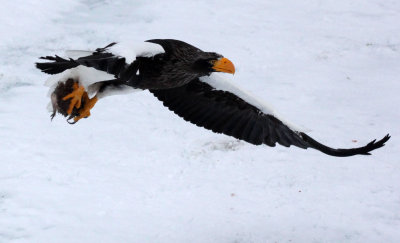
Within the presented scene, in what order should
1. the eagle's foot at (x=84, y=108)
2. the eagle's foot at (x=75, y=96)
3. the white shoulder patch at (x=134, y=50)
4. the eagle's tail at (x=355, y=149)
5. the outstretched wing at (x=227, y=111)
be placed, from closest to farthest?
the white shoulder patch at (x=134, y=50), the eagle's tail at (x=355, y=149), the eagle's foot at (x=75, y=96), the eagle's foot at (x=84, y=108), the outstretched wing at (x=227, y=111)

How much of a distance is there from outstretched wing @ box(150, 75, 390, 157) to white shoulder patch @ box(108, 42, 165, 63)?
859 millimetres

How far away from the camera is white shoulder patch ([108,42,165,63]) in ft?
13.2

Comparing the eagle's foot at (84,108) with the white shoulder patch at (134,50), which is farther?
the eagle's foot at (84,108)

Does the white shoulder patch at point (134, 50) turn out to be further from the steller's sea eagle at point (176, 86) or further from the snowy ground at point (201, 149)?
the snowy ground at point (201, 149)

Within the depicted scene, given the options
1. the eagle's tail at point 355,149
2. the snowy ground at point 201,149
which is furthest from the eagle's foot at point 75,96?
the eagle's tail at point 355,149

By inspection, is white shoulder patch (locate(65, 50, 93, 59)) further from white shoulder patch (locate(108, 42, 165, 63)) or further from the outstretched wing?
the outstretched wing

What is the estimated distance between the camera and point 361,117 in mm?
6461

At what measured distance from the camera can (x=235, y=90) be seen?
16.5 ft

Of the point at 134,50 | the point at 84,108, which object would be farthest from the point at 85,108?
the point at 134,50

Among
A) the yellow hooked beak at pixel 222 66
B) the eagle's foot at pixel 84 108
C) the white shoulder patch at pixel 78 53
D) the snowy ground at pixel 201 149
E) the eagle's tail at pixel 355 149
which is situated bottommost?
the snowy ground at pixel 201 149

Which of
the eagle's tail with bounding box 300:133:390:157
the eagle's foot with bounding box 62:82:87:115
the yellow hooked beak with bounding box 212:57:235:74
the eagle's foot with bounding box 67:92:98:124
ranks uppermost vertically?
the yellow hooked beak with bounding box 212:57:235:74

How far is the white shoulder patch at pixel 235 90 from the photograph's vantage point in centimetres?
496

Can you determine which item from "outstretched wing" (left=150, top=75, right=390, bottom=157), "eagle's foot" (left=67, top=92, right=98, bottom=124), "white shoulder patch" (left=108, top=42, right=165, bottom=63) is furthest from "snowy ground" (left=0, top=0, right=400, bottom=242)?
"white shoulder patch" (left=108, top=42, right=165, bottom=63)

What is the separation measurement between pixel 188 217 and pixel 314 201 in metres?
1.07
